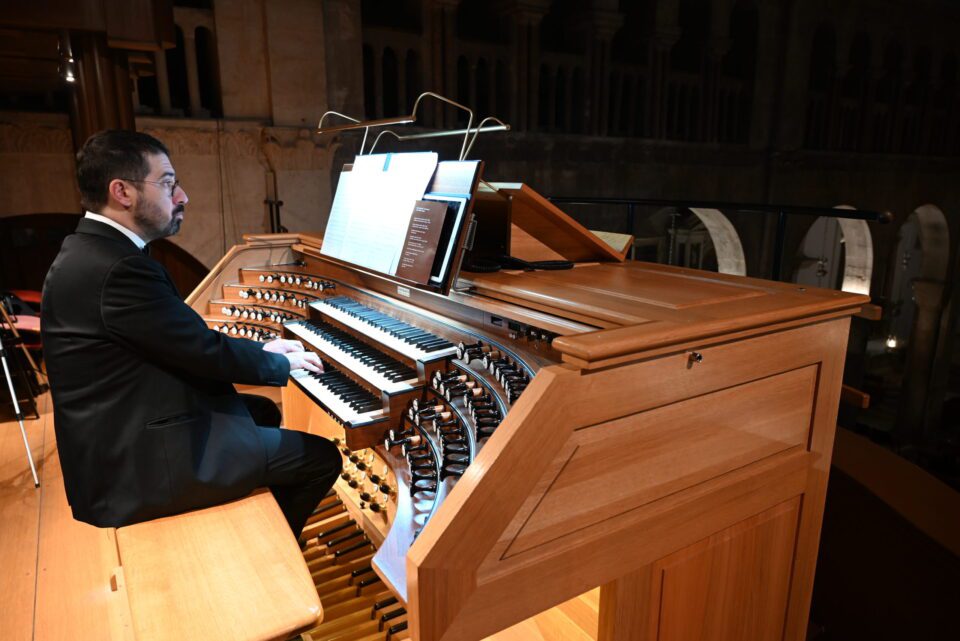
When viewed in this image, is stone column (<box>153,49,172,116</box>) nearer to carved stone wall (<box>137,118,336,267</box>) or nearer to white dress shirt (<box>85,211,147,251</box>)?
carved stone wall (<box>137,118,336,267</box>)

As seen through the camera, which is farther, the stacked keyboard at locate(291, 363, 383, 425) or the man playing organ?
the stacked keyboard at locate(291, 363, 383, 425)

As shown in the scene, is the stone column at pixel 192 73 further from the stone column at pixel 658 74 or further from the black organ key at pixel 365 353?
the stone column at pixel 658 74

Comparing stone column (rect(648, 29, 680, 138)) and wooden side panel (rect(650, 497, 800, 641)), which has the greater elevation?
stone column (rect(648, 29, 680, 138))

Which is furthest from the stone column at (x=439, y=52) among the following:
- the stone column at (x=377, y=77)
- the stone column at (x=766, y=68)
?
the stone column at (x=766, y=68)

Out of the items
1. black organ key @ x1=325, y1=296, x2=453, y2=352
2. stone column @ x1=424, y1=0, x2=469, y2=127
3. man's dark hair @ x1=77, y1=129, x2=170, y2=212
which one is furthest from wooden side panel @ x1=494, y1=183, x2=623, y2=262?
stone column @ x1=424, y1=0, x2=469, y2=127

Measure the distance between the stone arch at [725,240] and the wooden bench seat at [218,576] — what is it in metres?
9.25

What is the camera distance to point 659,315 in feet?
5.15

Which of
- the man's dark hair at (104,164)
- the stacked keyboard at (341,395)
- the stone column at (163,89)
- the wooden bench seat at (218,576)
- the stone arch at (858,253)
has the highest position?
the stone column at (163,89)

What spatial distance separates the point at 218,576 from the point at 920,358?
14.1 meters

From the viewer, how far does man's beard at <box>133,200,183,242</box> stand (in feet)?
5.74

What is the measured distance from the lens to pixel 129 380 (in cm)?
168

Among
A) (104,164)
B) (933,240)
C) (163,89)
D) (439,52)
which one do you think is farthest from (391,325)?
(933,240)

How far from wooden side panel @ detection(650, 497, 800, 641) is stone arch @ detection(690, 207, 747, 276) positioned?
8532 millimetres

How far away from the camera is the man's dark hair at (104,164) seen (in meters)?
1.70
